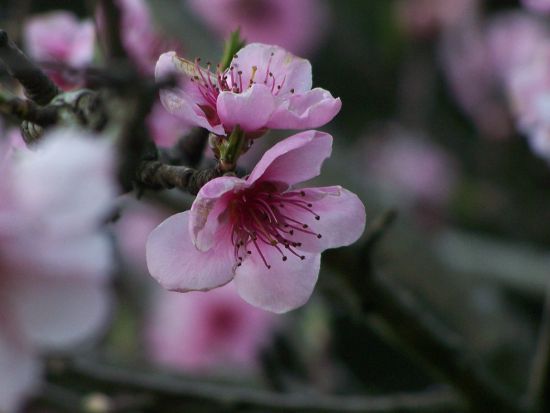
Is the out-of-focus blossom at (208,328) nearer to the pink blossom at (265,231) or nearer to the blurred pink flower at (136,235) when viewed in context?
the blurred pink flower at (136,235)

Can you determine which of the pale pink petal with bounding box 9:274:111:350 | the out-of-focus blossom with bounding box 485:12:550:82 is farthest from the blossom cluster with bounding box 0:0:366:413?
the out-of-focus blossom with bounding box 485:12:550:82

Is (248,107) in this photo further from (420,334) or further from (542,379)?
(542,379)

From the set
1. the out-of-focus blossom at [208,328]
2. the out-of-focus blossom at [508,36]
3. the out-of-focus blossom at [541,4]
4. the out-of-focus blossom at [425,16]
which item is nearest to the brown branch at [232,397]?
the out-of-focus blossom at [541,4]

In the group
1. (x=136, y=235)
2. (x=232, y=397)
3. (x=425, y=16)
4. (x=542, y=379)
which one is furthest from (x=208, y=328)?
(x=425, y=16)

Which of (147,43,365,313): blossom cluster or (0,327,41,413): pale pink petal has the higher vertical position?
(147,43,365,313): blossom cluster

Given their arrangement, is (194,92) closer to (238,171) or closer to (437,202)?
(238,171)

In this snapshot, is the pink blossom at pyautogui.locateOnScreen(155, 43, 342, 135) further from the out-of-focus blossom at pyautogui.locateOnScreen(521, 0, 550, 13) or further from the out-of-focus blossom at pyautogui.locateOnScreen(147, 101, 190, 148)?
the out-of-focus blossom at pyautogui.locateOnScreen(521, 0, 550, 13)
